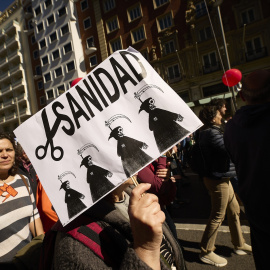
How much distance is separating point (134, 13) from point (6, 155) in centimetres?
2150

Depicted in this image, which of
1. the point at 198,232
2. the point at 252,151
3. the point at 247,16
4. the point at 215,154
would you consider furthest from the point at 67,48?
the point at 252,151

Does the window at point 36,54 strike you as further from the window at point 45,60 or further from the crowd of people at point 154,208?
the crowd of people at point 154,208

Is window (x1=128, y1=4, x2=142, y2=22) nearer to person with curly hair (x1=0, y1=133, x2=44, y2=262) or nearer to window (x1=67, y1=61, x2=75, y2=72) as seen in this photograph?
window (x1=67, y1=61, x2=75, y2=72)

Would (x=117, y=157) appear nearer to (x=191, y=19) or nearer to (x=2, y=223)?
(x=2, y=223)

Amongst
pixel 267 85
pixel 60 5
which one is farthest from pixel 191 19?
pixel 267 85

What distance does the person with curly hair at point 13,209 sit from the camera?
154 centimetres

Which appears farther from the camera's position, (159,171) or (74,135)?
(159,171)

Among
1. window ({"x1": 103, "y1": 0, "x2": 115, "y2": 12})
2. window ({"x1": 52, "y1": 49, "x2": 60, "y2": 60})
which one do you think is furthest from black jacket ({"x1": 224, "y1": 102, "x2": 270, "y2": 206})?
window ({"x1": 52, "y1": 49, "x2": 60, "y2": 60})

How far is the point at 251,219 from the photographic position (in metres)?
1.49

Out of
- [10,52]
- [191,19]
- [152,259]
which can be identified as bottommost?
[152,259]

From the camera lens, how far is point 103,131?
1124mm

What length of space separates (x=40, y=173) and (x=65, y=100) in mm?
410

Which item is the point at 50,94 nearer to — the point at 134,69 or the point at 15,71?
the point at 15,71

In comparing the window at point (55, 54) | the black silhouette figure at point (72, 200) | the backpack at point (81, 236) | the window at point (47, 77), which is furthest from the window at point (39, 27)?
the backpack at point (81, 236)
